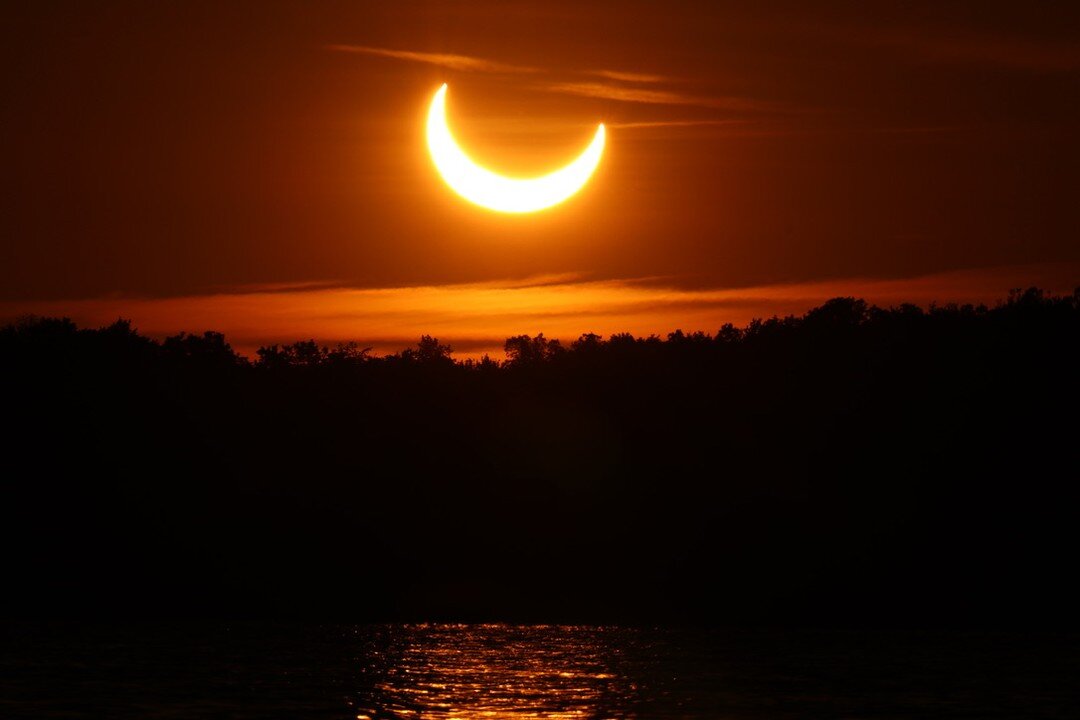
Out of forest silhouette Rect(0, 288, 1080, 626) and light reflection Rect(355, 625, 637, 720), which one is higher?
forest silhouette Rect(0, 288, 1080, 626)

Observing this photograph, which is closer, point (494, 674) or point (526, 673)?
point (494, 674)

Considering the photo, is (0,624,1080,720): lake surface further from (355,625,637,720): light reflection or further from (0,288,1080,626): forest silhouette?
(0,288,1080,626): forest silhouette

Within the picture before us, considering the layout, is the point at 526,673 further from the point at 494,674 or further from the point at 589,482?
the point at 589,482

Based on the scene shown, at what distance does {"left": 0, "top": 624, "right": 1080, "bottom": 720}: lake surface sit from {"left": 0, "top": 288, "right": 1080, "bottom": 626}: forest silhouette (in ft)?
34.6

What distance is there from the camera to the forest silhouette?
3474 inches

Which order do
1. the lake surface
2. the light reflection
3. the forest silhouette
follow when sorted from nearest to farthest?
the lake surface < the light reflection < the forest silhouette

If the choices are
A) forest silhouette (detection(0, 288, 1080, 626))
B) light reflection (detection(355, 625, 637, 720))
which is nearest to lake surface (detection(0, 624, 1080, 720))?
light reflection (detection(355, 625, 637, 720))

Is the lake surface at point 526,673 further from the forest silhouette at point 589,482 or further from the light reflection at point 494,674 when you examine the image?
the forest silhouette at point 589,482

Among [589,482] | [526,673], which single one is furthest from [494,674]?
[589,482]

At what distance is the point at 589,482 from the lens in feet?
321

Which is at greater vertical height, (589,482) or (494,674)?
(589,482)

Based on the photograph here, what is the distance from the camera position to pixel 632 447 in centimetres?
9869

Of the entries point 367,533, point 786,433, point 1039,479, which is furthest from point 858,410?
point 367,533

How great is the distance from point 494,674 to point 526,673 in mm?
1053
